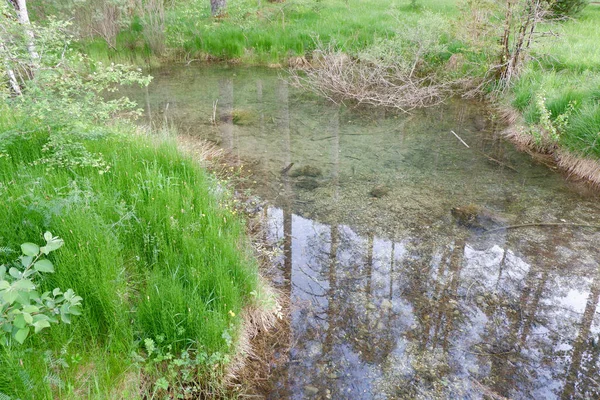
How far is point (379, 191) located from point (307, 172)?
3.73 ft

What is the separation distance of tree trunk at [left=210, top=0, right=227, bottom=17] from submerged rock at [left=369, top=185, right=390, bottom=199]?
960cm

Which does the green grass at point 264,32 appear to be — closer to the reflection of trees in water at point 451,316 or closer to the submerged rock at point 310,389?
the reflection of trees in water at point 451,316

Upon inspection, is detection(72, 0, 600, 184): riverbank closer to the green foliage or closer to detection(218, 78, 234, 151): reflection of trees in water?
the green foliage

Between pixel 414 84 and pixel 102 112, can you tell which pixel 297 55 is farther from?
pixel 102 112

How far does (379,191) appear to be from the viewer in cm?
599

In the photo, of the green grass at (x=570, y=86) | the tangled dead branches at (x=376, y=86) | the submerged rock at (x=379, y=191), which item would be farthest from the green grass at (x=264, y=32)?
the submerged rock at (x=379, y=191)

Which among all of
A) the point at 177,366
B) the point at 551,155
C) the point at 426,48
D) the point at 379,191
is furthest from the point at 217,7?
the point at 177,366

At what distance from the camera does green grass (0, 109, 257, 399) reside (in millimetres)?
2684

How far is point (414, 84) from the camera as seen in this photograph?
32.0 ft

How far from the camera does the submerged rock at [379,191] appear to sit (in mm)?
5898

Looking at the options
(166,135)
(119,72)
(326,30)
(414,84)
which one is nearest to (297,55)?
(326,30)

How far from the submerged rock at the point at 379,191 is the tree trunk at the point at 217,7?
960cm

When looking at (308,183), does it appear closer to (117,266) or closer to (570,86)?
(117,266)

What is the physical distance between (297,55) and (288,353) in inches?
382
